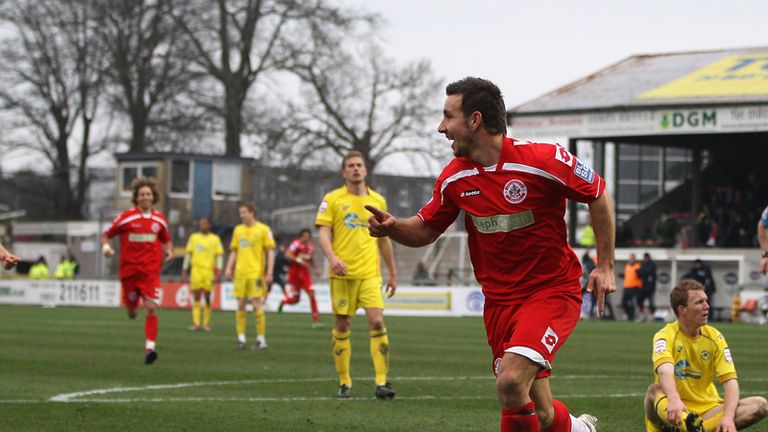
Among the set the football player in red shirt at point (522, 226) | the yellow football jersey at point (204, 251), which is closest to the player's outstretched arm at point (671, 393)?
the football player in red shirt at point (522, 226)

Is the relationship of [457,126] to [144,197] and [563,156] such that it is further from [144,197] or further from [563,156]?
[144,197]

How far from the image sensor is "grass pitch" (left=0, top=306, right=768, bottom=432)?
33.4 ft

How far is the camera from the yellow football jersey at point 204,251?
82.5 feet

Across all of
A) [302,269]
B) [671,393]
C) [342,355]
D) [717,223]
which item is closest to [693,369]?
[671,393]

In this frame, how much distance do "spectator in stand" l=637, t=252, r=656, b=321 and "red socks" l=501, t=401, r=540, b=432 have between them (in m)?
27.1

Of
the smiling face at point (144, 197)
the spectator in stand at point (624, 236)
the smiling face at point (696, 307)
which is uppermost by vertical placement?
the spectator in stand at point (624, 236)

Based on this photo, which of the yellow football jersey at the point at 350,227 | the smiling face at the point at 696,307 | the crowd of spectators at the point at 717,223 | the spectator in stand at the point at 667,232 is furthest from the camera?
the crowd of spectators at the point at 717,223

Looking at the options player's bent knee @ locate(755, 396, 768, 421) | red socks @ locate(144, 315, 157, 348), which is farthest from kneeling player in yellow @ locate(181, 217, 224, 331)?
player's bent knee @ locate(755, 396, 768, 421)

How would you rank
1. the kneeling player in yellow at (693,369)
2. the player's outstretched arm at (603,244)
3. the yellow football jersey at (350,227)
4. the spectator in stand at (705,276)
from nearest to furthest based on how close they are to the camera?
the player's outstretched arm at (603,244) < the kneeling player in yellow at (693,369) < the yellow football jersey at (350,227) < the spectator in stand at (705,276)

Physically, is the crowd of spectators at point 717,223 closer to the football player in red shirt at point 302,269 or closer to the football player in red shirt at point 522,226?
the football player in red shirt at point 302,269

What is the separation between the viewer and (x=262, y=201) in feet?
201

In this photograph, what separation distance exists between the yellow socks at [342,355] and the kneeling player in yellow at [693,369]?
157 inches

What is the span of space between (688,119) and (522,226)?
1252 inches

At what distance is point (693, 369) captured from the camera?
8711mm
